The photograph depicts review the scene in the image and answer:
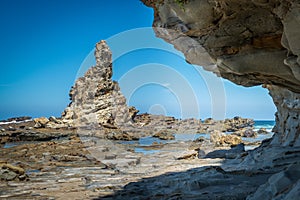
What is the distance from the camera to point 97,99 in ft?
203

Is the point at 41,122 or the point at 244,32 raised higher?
the point at 41,122

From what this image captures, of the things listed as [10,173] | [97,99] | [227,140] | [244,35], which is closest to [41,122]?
[97,99]

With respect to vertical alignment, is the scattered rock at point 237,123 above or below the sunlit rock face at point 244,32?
above

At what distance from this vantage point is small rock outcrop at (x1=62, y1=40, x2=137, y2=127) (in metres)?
60.4

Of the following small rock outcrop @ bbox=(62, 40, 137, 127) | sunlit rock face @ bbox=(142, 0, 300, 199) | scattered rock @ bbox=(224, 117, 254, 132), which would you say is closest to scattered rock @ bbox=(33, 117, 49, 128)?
small rock outcrop @ bbox=(62, 40, 137, 127)

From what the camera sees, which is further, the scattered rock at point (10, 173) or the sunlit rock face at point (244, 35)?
the scattered rock at point (10, 173)

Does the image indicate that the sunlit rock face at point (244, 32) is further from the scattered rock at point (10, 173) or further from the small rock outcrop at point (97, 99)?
the small rock outcrop at point (97, 99)

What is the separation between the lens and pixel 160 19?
32.5 feet

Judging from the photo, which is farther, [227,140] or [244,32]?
[227,140]

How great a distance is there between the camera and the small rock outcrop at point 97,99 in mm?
60438

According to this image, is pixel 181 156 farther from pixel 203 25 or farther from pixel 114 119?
pixel 114 119

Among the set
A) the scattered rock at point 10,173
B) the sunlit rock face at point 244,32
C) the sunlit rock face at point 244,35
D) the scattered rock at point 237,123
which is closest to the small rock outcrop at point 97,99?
the scattered rock at point 237,123

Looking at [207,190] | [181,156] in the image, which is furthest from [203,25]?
[181,156]

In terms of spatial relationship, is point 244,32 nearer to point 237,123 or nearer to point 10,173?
point 10,173
